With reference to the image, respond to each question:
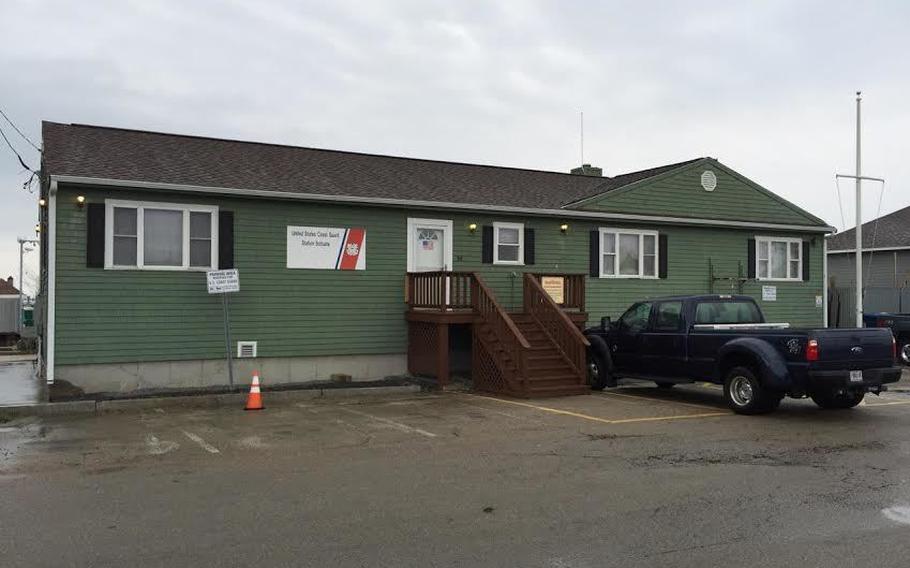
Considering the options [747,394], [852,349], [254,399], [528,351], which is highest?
[852,349]

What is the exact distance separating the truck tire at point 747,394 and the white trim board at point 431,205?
22.6 ft

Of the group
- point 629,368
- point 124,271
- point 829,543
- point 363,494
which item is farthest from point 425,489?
point 124,271

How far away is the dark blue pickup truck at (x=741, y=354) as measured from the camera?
427 inches

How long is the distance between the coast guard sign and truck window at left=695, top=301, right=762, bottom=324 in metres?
6.78

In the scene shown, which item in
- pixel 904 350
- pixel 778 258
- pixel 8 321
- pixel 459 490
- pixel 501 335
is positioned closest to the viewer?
pixel 459 490

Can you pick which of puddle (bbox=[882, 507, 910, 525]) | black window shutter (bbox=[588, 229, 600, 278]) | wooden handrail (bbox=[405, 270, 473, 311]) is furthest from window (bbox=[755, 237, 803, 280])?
puddle (bbox=[882, 507, 910, 525])

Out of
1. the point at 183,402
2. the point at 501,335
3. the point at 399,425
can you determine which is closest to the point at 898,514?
the point at 399,425

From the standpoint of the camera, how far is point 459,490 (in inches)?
273

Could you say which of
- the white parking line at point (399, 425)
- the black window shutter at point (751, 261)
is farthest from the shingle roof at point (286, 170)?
the white parking line at point (399, 425)

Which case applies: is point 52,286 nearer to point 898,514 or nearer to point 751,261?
point 898,514

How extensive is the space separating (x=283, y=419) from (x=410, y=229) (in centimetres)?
630

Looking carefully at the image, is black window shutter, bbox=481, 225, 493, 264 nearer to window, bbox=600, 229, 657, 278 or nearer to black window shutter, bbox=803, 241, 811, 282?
window, bbox=600, 229, 657, 278

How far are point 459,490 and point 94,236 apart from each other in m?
9.53

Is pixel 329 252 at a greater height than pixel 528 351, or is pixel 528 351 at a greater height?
pixel 329 252
